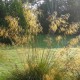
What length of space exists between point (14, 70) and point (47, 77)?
1.10 m

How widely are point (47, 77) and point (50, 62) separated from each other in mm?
686

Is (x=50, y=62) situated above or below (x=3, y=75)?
above

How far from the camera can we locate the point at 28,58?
7.66m

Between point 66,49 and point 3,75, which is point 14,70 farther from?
point 66,49

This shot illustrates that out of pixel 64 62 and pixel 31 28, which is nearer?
pixel 64 62

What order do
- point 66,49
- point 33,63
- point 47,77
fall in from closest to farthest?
point 47,77, point 33,63, point 66,49

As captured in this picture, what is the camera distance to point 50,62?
769 centimetres

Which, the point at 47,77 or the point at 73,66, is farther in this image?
the point at 73,66

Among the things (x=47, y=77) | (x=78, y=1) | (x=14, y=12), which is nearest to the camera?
(x=47, y=77)

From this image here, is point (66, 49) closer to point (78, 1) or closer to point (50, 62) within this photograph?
point (50, 62)

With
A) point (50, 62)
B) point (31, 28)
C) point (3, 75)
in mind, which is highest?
point (31, 28)

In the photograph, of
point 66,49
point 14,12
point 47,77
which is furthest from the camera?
point 14,12

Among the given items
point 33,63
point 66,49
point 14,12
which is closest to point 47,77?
point 33,63

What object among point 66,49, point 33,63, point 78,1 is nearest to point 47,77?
point 33,63
